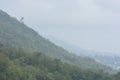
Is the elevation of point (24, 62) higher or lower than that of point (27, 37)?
lower

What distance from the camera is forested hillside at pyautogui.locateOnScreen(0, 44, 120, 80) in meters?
73.1

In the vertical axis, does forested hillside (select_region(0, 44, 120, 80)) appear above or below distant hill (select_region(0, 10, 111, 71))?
below

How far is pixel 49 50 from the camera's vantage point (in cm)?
15025

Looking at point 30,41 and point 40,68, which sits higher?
point 30,41

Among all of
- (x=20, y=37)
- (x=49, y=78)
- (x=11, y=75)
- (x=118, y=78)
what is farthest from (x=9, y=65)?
(x=20, y=37)

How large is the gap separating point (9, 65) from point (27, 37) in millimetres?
80724

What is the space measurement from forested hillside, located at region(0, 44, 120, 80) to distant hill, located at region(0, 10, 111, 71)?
44.7 m

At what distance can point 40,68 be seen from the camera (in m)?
81.1

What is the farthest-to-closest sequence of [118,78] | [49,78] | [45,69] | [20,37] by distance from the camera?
[20,37]
[118,78]
[45,69]
[49,78]

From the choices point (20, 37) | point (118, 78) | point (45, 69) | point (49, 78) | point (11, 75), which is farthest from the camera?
point (20, 37)

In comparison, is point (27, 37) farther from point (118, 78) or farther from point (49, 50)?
point (118, 78)

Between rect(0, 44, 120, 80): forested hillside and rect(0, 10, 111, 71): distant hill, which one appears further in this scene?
rect(0, 10, 111, 71): distant hill

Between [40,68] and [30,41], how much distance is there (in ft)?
219

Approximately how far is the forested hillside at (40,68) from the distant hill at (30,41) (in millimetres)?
44672
